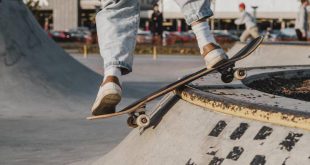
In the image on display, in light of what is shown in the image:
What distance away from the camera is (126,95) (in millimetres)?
10852

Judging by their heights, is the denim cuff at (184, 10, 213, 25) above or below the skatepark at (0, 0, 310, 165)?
above

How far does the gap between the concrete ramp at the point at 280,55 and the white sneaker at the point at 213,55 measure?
9.59 metres

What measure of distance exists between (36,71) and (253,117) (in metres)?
6.74

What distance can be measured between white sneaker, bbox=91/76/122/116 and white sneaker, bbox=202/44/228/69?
0.53 metres

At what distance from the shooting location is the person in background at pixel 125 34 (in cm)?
420

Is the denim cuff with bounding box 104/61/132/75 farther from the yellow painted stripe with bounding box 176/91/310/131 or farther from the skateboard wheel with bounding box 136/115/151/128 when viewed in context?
the yellow painted stripe with bounding box 176/91/310/131

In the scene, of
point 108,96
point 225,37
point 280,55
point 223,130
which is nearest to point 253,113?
point 223,130

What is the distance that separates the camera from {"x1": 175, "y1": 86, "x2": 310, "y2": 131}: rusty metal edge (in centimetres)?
302

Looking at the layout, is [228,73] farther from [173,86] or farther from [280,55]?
[280,55]

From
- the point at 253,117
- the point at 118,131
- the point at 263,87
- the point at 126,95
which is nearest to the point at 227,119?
the point at 253,117

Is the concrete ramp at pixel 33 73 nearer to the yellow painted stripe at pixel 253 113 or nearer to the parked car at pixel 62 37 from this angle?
the yellow painted stripe at pixel 253 113

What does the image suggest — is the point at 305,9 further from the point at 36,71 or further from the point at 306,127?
the point at 306,127

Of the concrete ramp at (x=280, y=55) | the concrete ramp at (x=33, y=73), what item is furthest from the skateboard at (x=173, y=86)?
the concrete ramp at (x=280, y=55)

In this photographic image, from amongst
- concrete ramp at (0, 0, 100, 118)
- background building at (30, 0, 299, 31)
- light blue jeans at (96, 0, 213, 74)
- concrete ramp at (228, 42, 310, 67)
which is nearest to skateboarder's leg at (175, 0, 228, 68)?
light blue jeans at (96, 0, 213, 74)
